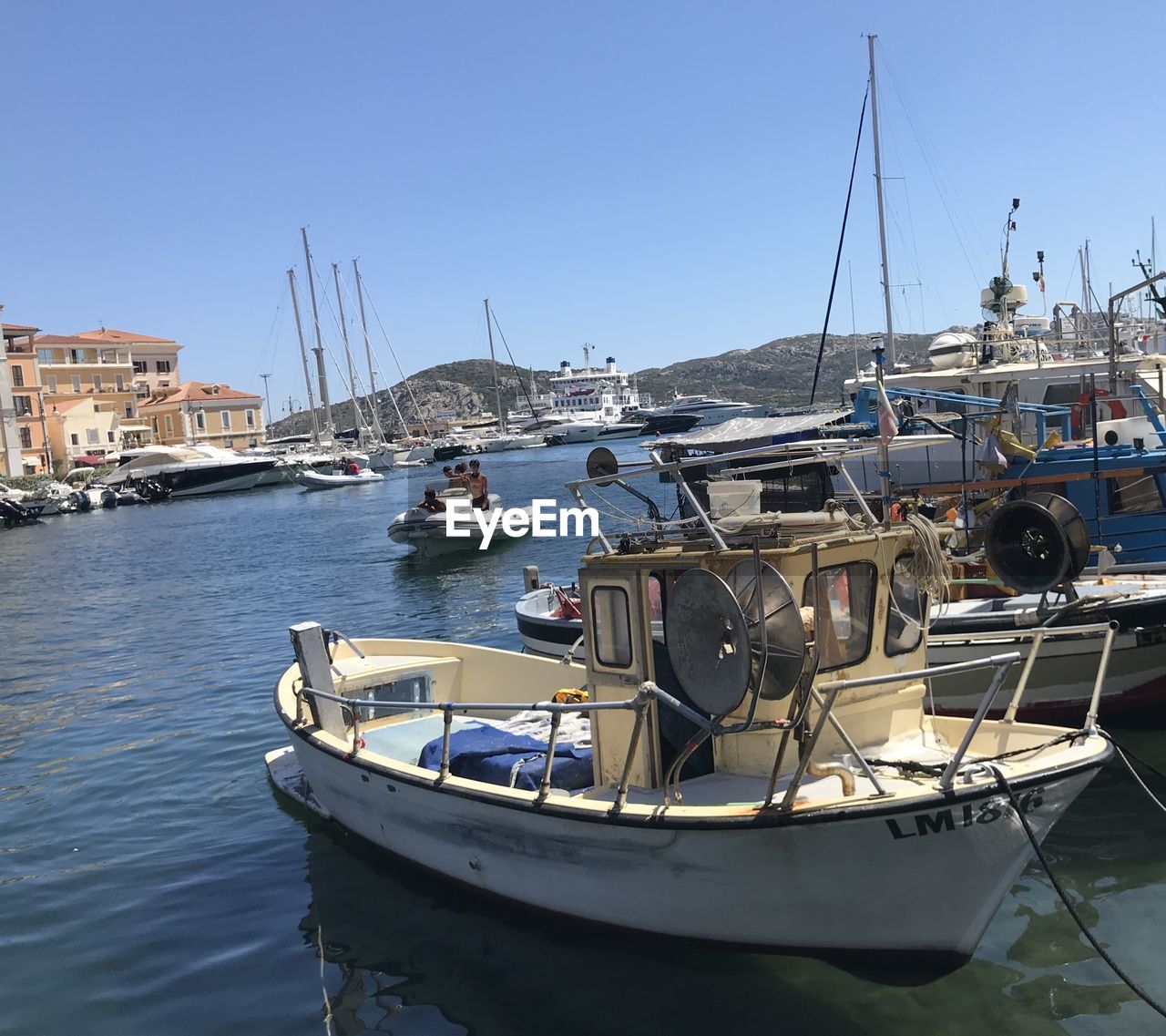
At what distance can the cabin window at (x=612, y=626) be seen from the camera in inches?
324

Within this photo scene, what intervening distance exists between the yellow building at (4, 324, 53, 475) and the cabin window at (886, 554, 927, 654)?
284ft

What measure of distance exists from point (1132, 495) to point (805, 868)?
12.4m

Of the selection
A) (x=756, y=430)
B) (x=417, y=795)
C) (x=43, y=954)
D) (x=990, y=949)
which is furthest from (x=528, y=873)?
(x=756, y=430)

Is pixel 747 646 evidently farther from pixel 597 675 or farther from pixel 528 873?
pixel 528 873

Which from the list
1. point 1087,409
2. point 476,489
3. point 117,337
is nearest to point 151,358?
point 117,337

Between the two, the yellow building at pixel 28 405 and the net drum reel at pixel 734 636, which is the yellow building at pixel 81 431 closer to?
the yellow building at pixel 28 405

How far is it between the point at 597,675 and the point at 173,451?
8574 cm

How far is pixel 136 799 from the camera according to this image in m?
12.5

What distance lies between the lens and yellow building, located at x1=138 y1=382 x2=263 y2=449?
10794 cm

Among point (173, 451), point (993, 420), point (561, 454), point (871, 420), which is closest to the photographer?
point (993, 420)

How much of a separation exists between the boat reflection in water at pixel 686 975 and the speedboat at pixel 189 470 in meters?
78.1

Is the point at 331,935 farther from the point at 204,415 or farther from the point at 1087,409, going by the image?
the point at 204,415

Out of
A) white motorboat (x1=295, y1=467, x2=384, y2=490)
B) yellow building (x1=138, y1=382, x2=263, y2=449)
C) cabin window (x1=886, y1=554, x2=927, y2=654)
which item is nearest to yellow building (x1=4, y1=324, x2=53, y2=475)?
yellow building (x1=138, y1=382, x2=263, y2=449)

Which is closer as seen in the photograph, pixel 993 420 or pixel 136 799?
pixel 136 799
